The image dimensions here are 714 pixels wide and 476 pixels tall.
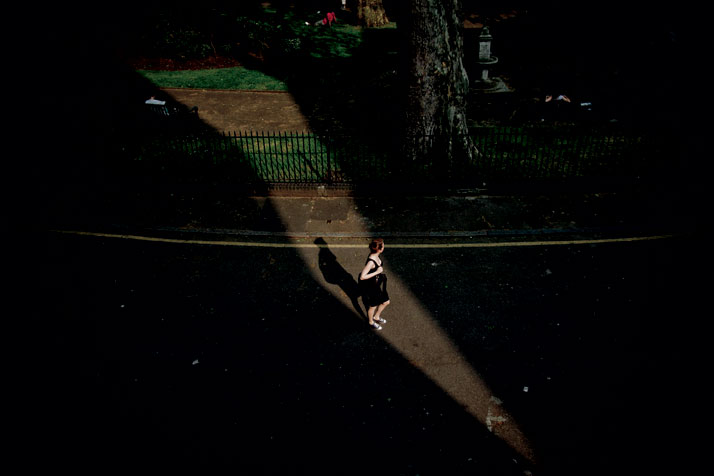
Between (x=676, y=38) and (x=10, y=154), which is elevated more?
(x=676, y=38)

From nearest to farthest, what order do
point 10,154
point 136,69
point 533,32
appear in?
point 10,154, point 136,69, point 533,32

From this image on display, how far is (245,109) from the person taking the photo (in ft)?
55.1

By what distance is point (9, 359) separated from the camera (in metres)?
6.29

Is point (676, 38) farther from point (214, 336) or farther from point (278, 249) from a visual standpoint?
point (214, 336)

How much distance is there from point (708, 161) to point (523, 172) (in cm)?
489

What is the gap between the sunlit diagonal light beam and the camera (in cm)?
526

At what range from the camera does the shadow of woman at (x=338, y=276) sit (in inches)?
288

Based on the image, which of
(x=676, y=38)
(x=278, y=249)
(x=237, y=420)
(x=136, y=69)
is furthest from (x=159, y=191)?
(x=676, y=38)

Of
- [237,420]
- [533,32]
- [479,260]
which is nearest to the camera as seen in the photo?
[237,420]

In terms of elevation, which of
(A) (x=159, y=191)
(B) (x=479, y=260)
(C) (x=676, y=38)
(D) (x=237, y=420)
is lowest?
(D) (x=237, y=420)

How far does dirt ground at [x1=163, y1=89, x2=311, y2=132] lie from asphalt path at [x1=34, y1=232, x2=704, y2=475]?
7.58m

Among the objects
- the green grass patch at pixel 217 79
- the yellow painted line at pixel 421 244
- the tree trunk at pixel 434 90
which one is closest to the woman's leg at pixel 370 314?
the yellow painted line at pixel 421 244

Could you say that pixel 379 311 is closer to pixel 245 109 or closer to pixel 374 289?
pixel 374 289

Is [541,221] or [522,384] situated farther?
[541,221]
